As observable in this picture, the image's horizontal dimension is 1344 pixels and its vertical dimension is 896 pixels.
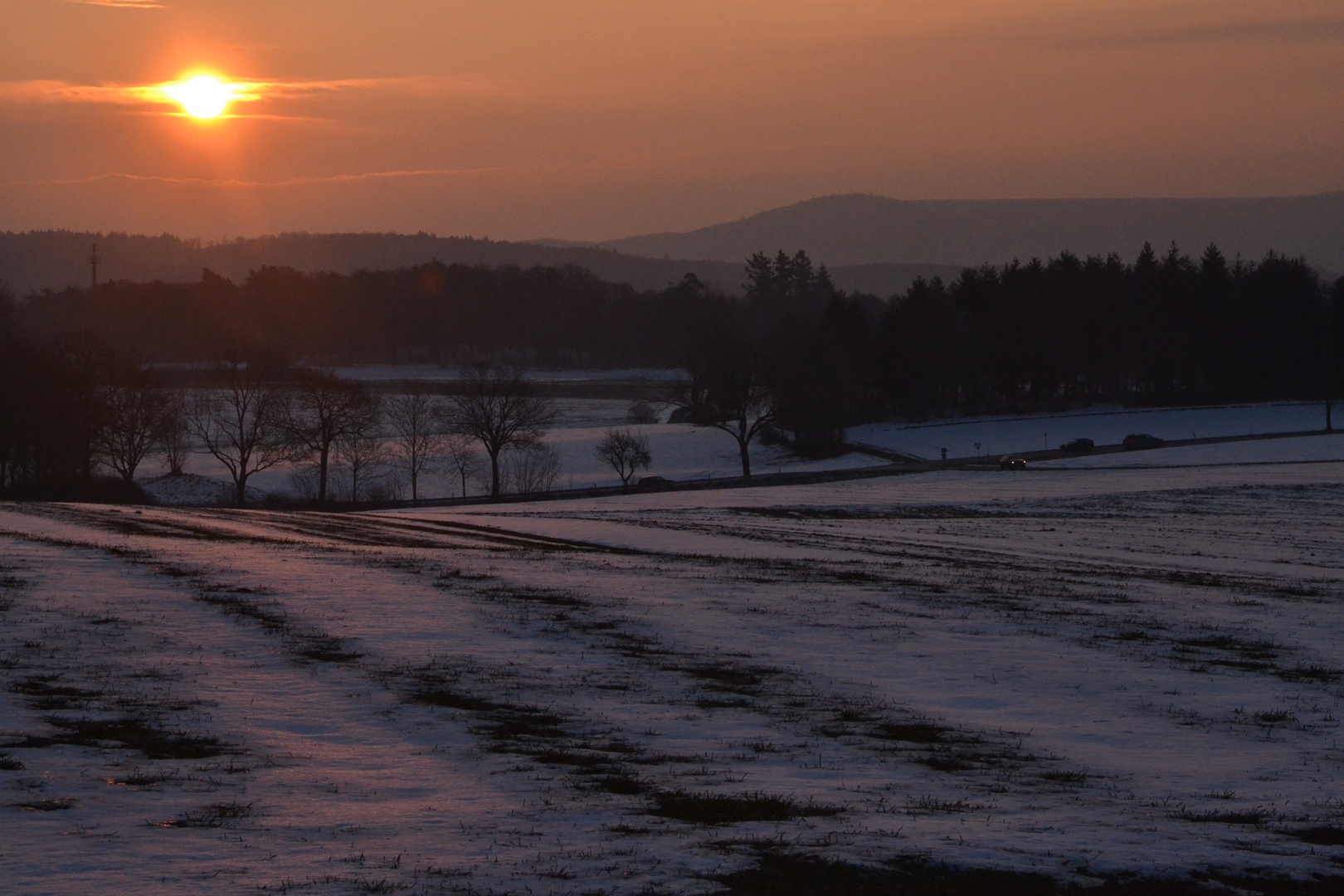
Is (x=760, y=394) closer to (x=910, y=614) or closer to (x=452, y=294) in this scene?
(x=910, y=614)

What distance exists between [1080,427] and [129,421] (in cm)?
7222

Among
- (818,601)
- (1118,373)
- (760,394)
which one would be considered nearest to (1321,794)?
(818,601)

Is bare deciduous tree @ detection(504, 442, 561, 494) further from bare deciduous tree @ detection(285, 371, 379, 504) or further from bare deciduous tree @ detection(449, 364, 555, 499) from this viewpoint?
bare deciduous tree @ detection(285, 371, 379, 504)

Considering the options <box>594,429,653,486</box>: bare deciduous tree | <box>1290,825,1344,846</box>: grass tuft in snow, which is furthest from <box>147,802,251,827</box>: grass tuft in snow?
<box>594,429,653,486</box>: bare deciduous tree

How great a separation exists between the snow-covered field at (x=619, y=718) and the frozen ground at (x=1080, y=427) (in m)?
68.0

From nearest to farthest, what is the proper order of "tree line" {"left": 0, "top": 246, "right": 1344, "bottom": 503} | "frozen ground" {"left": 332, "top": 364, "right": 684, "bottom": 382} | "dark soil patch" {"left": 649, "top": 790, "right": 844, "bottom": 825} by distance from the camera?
"dark soil patch" {"left": 649, "top": 790, "right": 844, "bottom": 825}
"tree line" {"left": 0, "top": 246, "right": 1344, "bottom": 503}
"frozen ground" {"left": 332, "top": 364, "right": 684, "bottom": 382}

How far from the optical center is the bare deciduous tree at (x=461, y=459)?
86625 mm

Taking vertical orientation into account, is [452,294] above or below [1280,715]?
above

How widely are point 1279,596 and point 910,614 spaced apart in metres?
9.40

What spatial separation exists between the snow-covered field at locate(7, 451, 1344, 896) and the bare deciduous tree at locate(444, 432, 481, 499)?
195ft

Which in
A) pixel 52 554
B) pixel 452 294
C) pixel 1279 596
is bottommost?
pixel 1279 596

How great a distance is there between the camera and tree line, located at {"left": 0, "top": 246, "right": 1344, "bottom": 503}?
2810 inches

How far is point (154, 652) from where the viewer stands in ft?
47.0

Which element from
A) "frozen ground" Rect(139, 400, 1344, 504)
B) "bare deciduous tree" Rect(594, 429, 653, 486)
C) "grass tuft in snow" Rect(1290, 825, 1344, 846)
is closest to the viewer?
"grass tuft in snow" Rect(1290, 825, 1344, 846)
